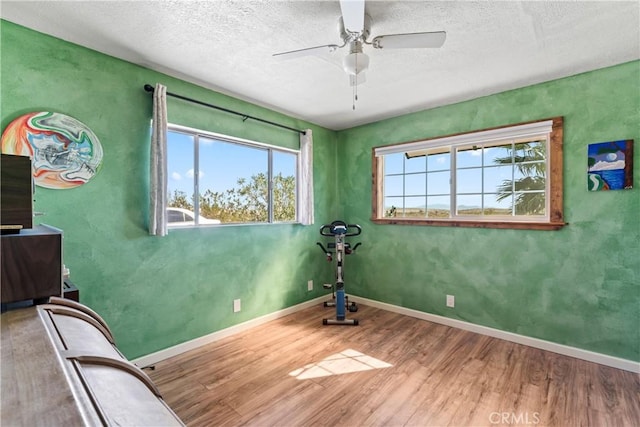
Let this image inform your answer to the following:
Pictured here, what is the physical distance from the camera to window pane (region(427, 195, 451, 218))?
3.34m

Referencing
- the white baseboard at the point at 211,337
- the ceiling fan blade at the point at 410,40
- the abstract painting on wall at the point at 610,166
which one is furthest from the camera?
the white baseboard at the point at 211,337

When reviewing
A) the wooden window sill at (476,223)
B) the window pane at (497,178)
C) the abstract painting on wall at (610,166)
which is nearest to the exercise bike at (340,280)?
the wooden window sill at (476,223)

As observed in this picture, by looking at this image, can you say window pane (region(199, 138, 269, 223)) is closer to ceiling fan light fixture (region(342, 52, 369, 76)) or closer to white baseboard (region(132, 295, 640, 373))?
white baseboard (region(132, 295, 640, 373))

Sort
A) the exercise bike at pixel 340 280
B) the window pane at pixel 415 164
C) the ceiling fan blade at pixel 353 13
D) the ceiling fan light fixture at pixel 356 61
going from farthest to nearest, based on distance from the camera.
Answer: the window pane at pixel 415 164 < the exercise bike at pixel 340 280 < the ceiling fan light fixture at pixel 356 61 < the ceiling fan blade at pixel 353 13

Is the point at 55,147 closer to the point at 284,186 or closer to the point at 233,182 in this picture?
the point at 233,182

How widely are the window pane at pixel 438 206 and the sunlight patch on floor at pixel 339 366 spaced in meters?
1.86

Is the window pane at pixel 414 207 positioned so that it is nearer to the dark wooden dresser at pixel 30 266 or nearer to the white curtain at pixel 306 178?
the white curtain at pixel 306 178

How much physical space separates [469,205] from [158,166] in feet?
10.7

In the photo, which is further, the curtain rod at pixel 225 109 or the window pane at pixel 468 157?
the window pane at pixel 468 157

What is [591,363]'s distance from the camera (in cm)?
240

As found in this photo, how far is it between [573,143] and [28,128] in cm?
432

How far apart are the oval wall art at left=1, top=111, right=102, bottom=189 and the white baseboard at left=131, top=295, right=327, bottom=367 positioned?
1.55 m

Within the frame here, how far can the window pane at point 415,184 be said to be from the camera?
3547 mm

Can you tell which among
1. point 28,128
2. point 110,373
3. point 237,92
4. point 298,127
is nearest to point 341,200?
point 298,127
